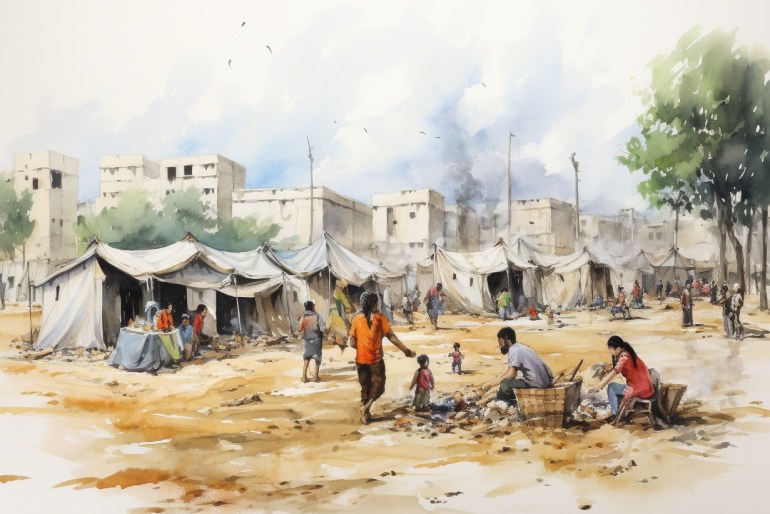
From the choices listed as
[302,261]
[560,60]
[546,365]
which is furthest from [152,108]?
[546,365]

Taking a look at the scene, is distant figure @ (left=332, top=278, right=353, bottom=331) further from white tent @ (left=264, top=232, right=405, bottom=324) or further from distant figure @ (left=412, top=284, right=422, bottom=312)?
distant figure @ (left=412, top=284, right=422, bottom=312)

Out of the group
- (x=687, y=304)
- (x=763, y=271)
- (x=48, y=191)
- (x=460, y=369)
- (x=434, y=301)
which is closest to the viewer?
(x=460, y=369)

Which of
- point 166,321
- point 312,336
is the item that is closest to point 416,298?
point 312,336

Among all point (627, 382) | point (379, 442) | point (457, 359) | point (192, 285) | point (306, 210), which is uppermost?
point (306, 210)

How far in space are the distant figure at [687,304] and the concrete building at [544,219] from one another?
31.8 inches

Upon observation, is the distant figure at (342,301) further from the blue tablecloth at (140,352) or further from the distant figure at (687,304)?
the distant figure at (687,304)

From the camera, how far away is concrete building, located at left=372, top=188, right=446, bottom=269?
12.6ft

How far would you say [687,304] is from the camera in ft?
13.9

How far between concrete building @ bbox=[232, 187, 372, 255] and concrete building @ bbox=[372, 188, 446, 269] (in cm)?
12

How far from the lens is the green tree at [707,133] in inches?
144

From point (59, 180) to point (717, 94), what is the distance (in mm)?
4212

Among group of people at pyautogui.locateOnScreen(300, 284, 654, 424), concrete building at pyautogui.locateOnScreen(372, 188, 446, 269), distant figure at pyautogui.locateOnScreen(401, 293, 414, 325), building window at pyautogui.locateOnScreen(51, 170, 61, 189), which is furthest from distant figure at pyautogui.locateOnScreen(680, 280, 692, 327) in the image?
building window at pyautogui.locateOnScreen(51, 170, 61, 189)

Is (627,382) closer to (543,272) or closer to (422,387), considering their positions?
(422,387)

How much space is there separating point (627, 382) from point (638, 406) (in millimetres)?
140
